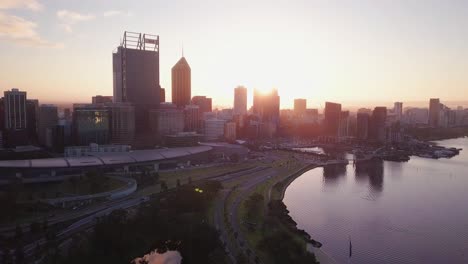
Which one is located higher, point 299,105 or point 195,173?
point 299,105

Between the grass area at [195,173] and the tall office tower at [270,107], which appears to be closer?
the grass area at [195,173]

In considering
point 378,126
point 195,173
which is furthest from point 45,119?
point 378,126

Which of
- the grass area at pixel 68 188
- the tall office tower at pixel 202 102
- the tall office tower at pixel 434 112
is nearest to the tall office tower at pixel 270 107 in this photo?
the tall office tower at pixel 202 102

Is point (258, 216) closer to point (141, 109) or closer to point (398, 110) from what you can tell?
point (141, 109)

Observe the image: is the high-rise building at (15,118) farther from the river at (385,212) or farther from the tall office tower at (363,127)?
the tall office tower at (363,127)

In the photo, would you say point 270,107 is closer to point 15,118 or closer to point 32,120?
point 32,120

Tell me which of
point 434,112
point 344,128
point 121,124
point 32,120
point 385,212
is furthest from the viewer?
point 434,112

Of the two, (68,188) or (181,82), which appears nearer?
(68,188)

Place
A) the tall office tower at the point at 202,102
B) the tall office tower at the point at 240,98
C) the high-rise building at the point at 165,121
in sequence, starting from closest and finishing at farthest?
the high-rise building at the point at 165,121, the tall office tower at the point at 202,102, the tall office tower at the point at 240,98
